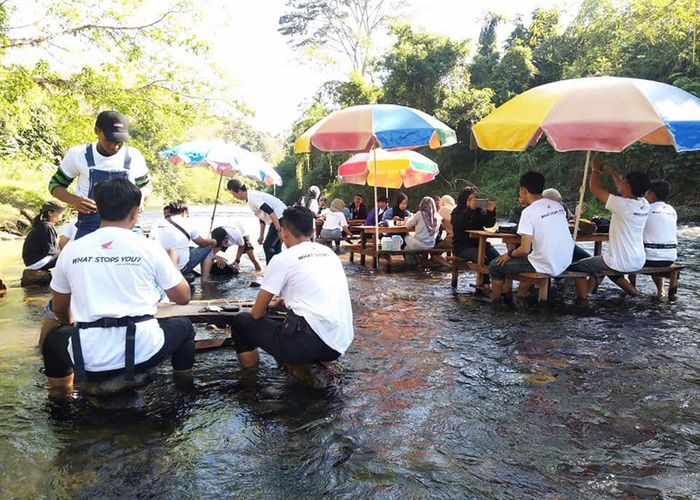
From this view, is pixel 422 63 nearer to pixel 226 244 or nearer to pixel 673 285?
pixel 226 244

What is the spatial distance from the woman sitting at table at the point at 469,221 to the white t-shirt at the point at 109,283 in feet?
16.8

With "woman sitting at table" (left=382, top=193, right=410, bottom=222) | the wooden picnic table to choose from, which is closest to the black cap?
the wooden picnic table

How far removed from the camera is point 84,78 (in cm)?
1190

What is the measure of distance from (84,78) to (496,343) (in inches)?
440

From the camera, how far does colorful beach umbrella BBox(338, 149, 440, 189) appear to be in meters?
11.3

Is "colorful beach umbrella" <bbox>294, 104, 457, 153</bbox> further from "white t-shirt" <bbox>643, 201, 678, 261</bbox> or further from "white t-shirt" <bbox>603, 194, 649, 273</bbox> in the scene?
"white t-shirt" <bbox>643, 201, 678, 261</bbox>

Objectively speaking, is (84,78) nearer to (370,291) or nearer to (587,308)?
(370,291)

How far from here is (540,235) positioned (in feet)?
19.5

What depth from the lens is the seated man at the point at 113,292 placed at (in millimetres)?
3090

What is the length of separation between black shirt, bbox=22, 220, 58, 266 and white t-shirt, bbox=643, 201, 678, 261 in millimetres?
8331

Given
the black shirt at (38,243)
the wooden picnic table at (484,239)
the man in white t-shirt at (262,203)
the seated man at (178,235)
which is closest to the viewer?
the wooden picnic table at (484,239)

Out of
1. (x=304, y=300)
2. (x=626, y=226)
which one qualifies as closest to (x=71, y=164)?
(x=304, y=300)

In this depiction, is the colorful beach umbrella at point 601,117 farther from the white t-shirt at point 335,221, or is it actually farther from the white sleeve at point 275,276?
the white t-shirt at point 335,221

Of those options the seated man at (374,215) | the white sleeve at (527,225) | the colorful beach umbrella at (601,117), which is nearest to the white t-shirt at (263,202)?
the seated man at (374,215)
